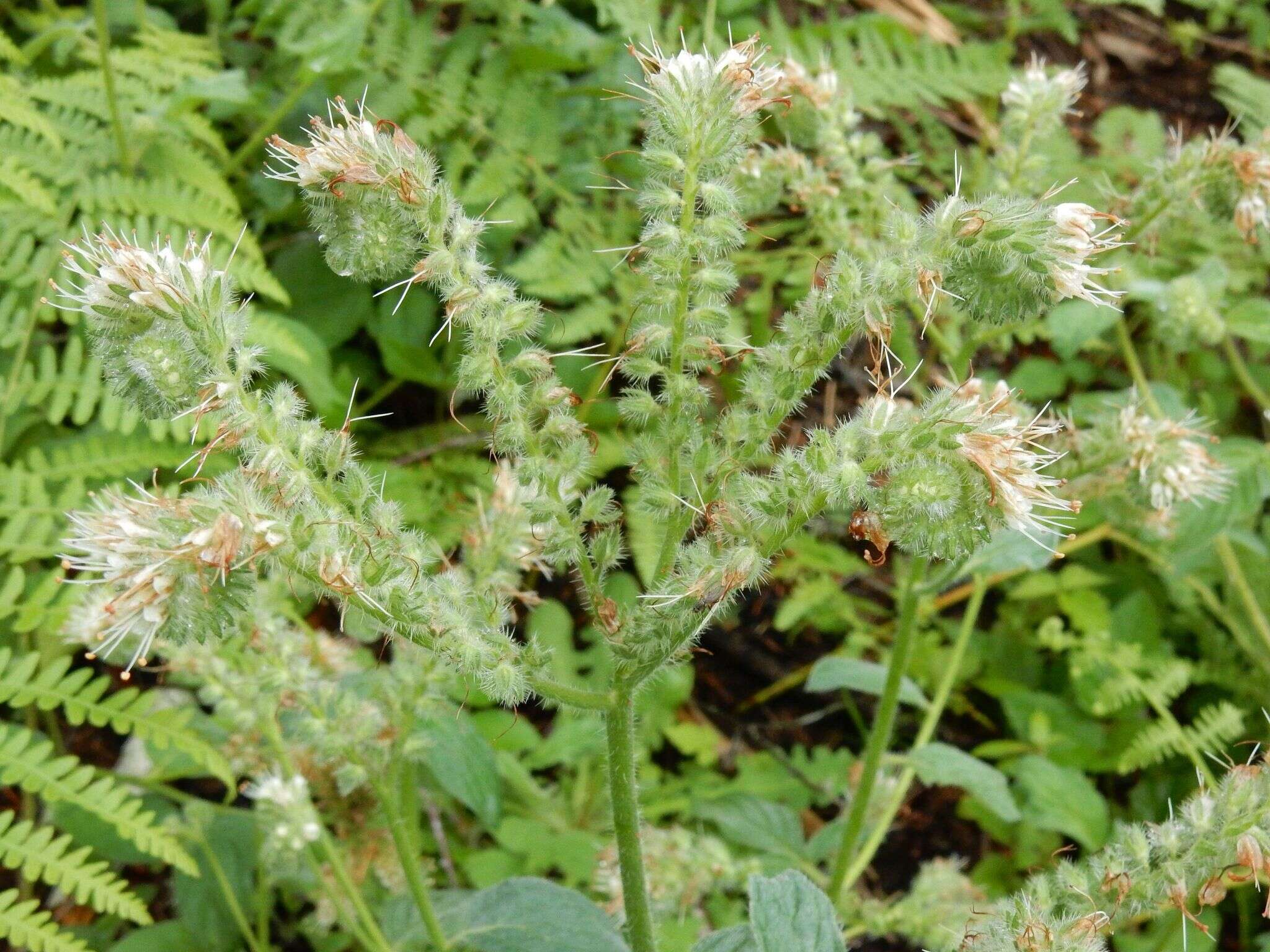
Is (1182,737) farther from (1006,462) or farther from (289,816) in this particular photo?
(289,816)

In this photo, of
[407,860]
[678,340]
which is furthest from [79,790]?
[678,340]

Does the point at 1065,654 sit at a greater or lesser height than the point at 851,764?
greater

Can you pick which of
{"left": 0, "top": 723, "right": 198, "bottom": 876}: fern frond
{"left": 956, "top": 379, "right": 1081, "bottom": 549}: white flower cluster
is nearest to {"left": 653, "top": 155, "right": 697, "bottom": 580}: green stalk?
{"left": 956, "top": 379, "right": 1081, "bottom": 549}: white flower cluster

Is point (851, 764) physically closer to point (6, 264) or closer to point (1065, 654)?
point (1065, 654)

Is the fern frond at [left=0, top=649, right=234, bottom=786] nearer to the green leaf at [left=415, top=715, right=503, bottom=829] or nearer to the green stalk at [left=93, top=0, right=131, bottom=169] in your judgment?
the green leaf at [left=415, top=715, right=503, bottom=829]

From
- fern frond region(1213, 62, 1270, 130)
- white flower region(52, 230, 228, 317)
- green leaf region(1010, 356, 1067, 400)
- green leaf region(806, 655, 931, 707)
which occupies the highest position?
fern frond region(1213, 62, 1270, 130)

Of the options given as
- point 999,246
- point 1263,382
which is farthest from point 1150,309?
point 999,246
